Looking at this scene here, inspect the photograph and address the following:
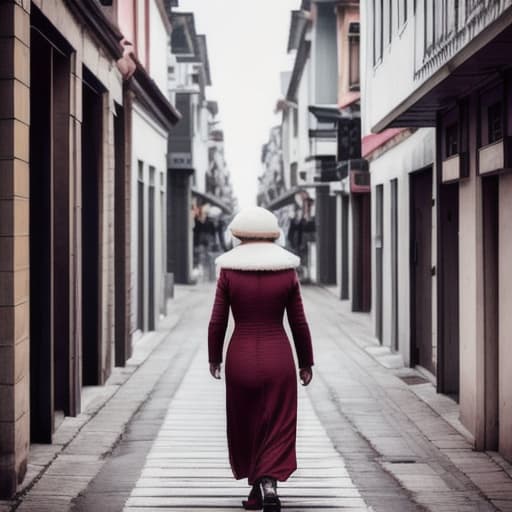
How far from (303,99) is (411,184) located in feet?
99.4

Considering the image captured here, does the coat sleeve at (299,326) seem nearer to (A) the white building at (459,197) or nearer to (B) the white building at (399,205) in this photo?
(A) the white building at (459,197)

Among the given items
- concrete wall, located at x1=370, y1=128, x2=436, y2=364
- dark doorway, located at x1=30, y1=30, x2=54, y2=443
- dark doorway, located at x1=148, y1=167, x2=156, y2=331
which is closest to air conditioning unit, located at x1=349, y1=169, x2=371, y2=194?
dark doorway, located at x1=148, y1=167, x2=156, y2=331

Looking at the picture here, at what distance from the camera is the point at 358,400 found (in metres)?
12.3

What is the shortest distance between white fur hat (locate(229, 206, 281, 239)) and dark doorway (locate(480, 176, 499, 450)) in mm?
2931

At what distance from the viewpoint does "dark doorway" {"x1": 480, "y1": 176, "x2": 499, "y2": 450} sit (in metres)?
9.45

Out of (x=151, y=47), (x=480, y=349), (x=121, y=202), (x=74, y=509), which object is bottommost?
(x=74, y=509)

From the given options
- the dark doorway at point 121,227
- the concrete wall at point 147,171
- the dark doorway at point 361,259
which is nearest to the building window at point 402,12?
the dark doorway at point 121,227

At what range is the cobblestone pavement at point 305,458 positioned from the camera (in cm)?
754

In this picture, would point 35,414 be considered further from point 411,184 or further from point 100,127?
point 411,184

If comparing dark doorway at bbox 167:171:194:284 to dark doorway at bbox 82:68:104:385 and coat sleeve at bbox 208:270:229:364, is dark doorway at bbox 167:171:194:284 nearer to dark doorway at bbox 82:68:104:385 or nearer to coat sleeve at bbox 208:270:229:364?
dark doorway at bbox 82:68:104:385

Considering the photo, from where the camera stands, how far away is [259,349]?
23.3 ft

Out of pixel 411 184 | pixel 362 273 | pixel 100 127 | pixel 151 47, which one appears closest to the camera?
pixel 100 127

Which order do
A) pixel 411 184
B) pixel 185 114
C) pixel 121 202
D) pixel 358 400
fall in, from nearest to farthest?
pixel 358 400 < pixel 411 184 < pixel 121 202 < pixel 185 114

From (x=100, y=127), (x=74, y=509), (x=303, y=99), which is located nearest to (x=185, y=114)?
(x=303, y=99)
